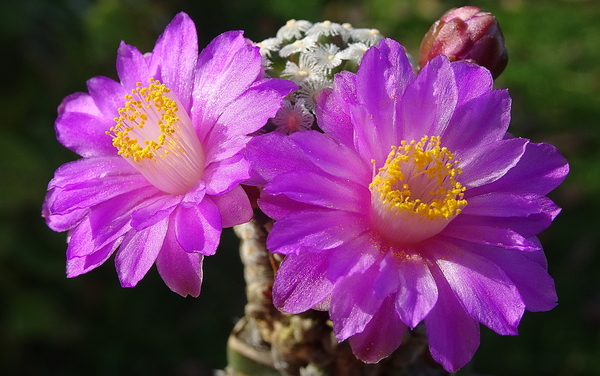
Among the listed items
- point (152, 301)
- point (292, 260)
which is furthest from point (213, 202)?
point (152, 301)

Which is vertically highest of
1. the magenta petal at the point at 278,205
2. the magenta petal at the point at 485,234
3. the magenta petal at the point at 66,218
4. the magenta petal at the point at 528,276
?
the magenta petal at the point at 278,205

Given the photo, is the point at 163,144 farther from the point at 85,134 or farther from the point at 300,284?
the point at 300,284

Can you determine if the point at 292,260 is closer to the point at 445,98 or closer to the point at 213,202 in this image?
the point at 213,202

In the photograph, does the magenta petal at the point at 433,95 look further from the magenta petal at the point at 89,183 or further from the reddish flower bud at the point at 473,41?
the magenta petal at the point at 89,183

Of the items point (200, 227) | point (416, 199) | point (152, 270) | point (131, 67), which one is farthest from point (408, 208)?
point (152, 270)

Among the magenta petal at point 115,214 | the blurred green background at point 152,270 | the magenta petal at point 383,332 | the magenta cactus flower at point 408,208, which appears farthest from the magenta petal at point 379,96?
the blurred green background at point 152,270

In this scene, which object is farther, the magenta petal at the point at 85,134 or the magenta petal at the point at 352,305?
the magenta petal at the point at 85,134

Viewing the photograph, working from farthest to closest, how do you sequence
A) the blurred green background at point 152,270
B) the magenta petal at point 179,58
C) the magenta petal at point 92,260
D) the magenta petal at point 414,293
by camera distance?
the blurred green background at point 152,270, the magenta petal at point 179,58, the magenta petal at point 92,260, the magenta petal at point 414,293

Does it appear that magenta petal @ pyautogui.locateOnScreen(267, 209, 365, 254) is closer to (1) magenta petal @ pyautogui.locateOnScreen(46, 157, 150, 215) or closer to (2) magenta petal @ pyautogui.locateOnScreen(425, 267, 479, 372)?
(2) magenta petal @ pyautogui.locateOnScreen(425, 267, 479, 372)
